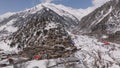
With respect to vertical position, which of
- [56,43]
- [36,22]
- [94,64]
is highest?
[36,22]

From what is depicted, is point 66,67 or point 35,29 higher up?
point 35,29

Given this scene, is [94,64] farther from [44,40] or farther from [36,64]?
[44,40]

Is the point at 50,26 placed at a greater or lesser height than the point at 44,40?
greater

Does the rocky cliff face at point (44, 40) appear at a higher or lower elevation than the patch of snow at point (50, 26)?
lower

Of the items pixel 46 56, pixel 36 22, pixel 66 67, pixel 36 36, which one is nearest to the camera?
pixel 66 67

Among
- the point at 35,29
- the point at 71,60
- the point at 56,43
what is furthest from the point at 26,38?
the point at 71,60

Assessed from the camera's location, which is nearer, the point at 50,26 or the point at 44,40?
the point at 44,40

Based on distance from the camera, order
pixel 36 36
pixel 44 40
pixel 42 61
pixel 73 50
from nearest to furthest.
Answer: pixel 42 61 → pixel 73 50 → pixel 44 40 → pixel 36 36

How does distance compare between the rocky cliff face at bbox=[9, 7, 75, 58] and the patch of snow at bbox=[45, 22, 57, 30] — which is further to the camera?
the patch of snow at bbox=[45, 22, 57, 30]

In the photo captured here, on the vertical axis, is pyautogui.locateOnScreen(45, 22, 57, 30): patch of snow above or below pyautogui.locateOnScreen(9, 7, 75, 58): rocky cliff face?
above

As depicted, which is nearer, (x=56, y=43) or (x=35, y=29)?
(x=56, y=43)

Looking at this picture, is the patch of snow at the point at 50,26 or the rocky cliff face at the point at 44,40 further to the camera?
the patch of snow at the point at 50,26
